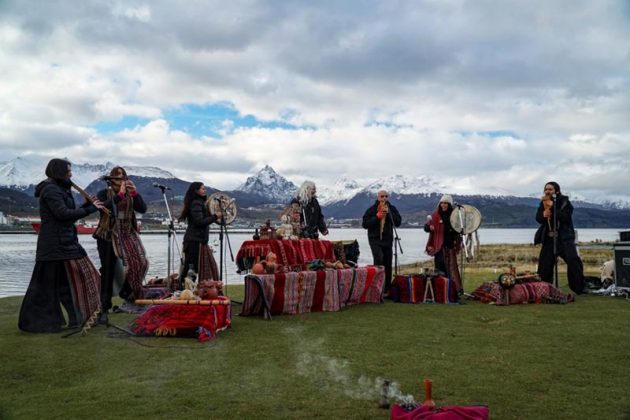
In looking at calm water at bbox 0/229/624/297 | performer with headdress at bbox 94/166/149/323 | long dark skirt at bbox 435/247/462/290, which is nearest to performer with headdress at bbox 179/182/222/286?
performer with headdress at bbox 94/166/149/323

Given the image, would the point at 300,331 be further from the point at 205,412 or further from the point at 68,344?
the point at 205,412

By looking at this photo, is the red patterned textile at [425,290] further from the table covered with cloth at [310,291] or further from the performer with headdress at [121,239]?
the performer with headdress at [121,239]

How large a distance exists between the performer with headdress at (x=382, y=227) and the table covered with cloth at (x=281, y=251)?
1.39 m

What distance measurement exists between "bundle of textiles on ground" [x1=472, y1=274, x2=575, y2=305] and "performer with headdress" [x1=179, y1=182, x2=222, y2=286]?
4655mm

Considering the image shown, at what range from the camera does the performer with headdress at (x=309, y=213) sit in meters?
10.1

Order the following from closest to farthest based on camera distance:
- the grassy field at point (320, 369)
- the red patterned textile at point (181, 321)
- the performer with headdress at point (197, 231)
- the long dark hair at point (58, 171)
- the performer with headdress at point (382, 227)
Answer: the grassy field at point (320, 369) → the red patterned textile at point (181, 321) → the long dark hair at point (58, 171) → the performer with headdress at point (197, 231) → the performer with headdress at point (382, 227)

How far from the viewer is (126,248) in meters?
7.62

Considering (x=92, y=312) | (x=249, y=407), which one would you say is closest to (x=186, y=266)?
→ (x=92, y=312)

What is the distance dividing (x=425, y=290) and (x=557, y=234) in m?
2.79

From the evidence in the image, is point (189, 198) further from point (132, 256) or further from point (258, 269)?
point (258, 269)

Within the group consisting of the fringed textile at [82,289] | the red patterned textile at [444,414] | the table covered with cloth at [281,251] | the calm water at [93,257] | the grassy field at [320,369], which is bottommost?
the calm water at [93,257]

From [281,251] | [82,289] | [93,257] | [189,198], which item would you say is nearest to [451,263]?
[281,251]

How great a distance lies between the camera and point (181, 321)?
6258 mm

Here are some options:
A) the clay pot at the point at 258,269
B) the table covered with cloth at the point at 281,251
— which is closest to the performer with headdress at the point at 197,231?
the table covered with cloth at the point at 281,251
